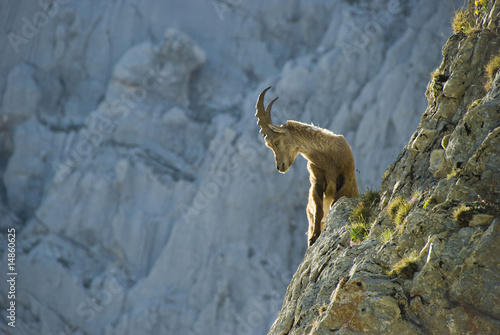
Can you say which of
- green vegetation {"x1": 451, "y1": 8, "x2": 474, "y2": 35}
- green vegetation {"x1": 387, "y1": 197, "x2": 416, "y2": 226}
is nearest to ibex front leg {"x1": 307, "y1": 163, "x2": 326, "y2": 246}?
green vegetation {"x1": 387, "y1": 197, "x2": 416, "y2": 226}

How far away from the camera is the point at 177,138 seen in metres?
22.4

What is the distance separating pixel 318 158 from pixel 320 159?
33 millimetres

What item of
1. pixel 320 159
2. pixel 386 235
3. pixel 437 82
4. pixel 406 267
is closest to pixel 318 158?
pixel 320 159

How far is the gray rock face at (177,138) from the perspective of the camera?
19.7m

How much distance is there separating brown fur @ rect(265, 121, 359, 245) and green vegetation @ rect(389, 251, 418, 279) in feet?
9.55

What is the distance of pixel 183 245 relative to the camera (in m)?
20.4

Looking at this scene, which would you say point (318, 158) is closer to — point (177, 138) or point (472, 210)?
point (472, 210)

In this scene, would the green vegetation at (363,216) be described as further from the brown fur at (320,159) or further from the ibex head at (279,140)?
the ibex head at (279,140)

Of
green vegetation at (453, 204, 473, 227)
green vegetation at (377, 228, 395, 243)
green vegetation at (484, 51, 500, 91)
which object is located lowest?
green vegetation at (377, 228, 395, 243)

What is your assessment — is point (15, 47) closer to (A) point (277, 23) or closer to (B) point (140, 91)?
(B) point (140, 91)

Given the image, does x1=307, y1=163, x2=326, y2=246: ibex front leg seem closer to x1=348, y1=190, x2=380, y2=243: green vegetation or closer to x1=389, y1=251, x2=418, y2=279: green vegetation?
x1=348, y1=190, x2=380, y2=243: green vegetation

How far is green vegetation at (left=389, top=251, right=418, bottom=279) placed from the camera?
3.99 metres

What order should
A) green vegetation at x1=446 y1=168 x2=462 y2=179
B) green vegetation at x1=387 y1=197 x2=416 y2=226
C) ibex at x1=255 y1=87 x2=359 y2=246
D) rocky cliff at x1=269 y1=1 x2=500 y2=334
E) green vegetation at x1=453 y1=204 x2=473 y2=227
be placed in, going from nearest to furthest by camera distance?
rocky cliff at x1=269 y1=1 x2=500 y2=334
green vegetation at x1=453 y1=204 x2=473 y2=227
green vegetation at x1=446 y1=168 x2=462 y2=179
green vegetation at x1=387 y1=197 x2=416 y2=226
ibex at x1=255 y1=87 x2=359 y2=246

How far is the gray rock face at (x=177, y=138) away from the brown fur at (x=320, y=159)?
11952 mm
